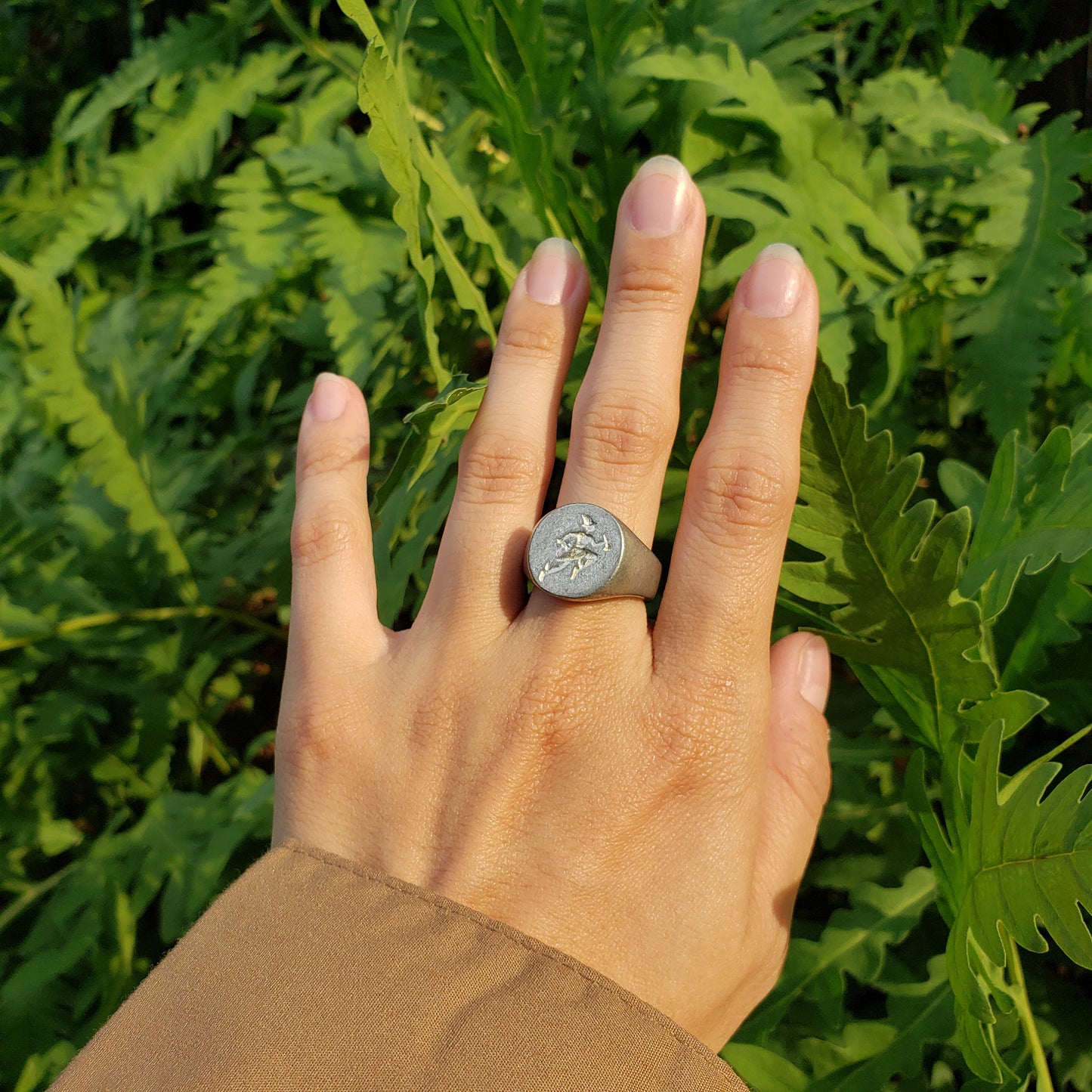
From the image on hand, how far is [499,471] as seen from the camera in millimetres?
1082

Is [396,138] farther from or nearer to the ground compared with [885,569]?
farther from the ground

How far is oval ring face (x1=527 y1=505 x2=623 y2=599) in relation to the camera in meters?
0.97

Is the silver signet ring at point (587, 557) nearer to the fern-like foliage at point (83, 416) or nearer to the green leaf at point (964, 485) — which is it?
the green leaf at point (964, 485)

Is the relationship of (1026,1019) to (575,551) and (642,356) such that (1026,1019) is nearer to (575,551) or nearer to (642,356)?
(575,551)

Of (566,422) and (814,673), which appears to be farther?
(566,422)

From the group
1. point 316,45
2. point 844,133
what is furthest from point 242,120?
point 844,133

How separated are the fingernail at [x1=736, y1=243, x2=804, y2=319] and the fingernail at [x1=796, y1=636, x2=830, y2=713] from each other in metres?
0.38

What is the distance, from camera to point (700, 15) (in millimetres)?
1397

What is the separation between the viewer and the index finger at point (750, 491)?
980 millimetres

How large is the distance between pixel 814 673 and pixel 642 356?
419 millimetres

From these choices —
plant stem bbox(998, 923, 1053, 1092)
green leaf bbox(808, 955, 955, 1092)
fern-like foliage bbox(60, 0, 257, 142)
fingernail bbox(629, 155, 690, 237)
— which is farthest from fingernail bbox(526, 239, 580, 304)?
fern-like foliage bbox(60, 0, 257, 142)

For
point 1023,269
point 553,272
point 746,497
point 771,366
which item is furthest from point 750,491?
point 1023,269

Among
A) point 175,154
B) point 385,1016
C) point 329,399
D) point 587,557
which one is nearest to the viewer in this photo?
point 385,1016

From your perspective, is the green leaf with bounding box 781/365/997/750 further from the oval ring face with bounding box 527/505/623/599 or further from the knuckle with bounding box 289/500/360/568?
the knuckle with bounding box 289/500/360/568
